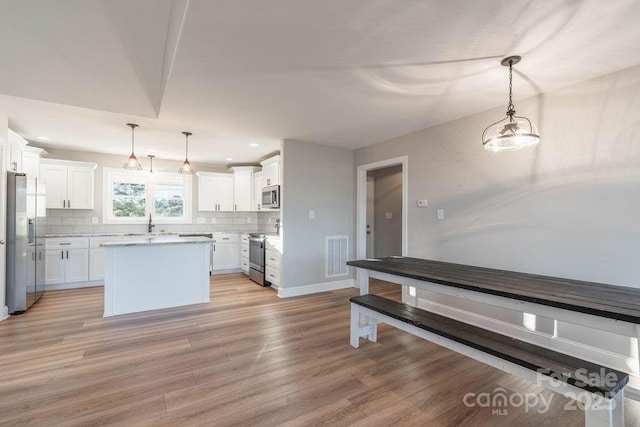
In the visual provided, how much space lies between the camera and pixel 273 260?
475 centimetres

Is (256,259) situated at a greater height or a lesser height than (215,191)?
lesser

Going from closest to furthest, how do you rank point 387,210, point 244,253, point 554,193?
point 554,193 < point 244,253 < point 387,210

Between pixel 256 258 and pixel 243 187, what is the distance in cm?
185

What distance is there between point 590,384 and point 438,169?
2.70 metres

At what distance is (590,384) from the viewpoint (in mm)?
1236

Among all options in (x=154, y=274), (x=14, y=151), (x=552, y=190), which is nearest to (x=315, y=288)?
(x=154, y=274)

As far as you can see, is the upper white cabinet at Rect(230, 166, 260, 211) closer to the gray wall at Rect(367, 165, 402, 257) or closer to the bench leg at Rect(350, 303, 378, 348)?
the gray wall at Rect(367, 165, 402, 257)

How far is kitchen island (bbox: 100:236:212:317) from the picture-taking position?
137 inches

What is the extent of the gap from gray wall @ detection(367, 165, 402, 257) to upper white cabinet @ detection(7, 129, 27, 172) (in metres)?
5.59

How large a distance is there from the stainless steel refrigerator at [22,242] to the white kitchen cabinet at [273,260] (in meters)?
3.12

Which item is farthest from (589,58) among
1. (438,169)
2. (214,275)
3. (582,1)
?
(214,275)

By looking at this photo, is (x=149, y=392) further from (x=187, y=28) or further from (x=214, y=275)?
(x=214, y=275)

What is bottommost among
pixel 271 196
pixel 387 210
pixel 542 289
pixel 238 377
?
pixel 238 377

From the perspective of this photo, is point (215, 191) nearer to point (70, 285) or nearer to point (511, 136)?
point (70, 285)
